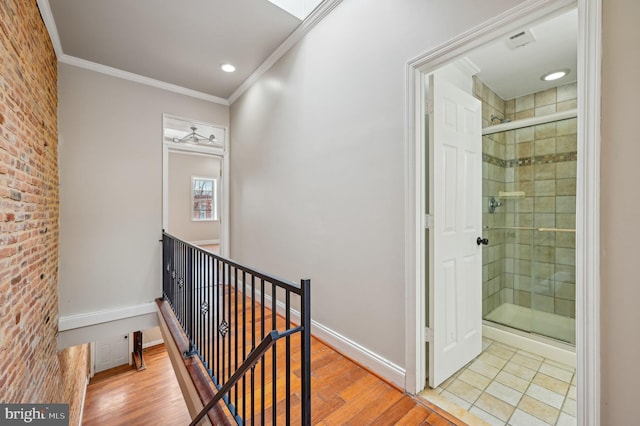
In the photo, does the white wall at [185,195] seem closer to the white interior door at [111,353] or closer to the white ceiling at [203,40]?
the white interior door at [111,353]

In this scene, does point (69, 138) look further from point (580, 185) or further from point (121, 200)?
point (580, 185)

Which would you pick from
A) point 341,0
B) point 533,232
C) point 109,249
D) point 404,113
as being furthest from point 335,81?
point 109,249

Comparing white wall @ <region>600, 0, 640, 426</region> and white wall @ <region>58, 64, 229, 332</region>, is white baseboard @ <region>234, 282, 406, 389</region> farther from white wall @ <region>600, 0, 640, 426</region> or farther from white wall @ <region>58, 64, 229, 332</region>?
white wall @ <region>58, 64, 229, 332</region>

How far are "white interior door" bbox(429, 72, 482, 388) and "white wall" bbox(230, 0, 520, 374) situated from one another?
218 mm

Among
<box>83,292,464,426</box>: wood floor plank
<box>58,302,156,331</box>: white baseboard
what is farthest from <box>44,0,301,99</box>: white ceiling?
<box>58,302,156,331</box>: white baseboard

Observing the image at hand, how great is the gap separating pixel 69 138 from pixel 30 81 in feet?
3.93

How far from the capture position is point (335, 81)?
2262 millimetres

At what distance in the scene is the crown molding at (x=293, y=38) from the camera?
2.29m

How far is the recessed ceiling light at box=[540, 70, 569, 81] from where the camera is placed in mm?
2589

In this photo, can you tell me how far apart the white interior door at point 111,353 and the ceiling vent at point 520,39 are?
7.78 meters

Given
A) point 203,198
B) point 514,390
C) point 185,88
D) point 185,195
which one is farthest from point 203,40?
point 203,198

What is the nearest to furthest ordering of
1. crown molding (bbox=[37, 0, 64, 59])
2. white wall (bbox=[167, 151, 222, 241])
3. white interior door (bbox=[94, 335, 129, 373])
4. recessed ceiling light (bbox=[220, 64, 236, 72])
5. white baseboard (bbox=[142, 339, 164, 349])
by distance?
crown molding (bbox=[37, 0, 64, 59]), recessed ceiling light (bbox=[220, 64, 236, 72]), white interior door (bbox=[94, 335, 129, 373]), white baseboard (bbox=[142, 339, 164, 349]), white wall (bbox=[167, 151, 222, 241])

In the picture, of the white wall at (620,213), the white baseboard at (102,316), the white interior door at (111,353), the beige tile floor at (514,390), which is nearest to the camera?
the white wall at (620,213)

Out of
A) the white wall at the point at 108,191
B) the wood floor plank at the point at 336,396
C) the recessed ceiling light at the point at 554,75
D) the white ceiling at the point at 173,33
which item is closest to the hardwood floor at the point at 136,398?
the white wall at the point at 108,191
